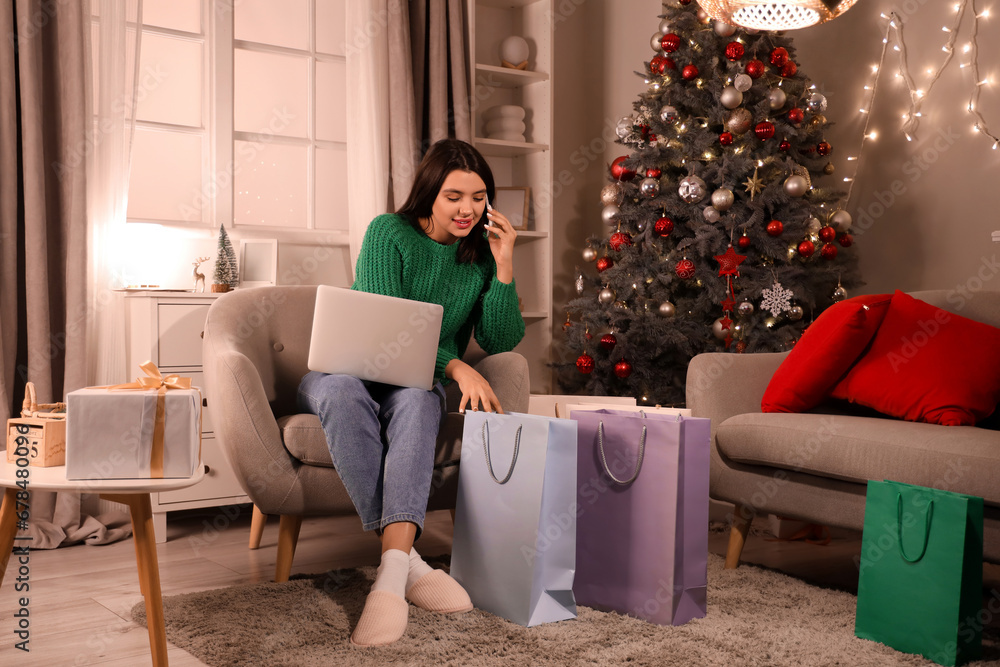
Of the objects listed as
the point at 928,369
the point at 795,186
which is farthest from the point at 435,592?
the point at 795,186

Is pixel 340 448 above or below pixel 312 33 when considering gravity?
below

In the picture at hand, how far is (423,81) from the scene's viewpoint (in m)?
3.39

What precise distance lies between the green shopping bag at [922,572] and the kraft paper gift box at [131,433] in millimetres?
1212

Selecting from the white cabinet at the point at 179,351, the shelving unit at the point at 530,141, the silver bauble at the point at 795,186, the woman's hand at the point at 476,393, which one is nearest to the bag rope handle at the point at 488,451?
the woman's hand at the point at 476,393

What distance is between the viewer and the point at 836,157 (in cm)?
321

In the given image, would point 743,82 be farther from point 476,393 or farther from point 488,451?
point 488,451

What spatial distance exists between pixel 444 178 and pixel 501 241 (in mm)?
208

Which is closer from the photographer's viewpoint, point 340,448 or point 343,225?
point 340,448

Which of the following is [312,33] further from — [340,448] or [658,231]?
[340,448]

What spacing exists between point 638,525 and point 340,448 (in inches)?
24.0

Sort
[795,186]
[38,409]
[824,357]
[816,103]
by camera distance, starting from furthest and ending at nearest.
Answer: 1. [816,103]
2. [795,186]
3. [824,357]
4. [38,409]

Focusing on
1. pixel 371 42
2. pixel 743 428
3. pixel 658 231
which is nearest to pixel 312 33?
pixel 371 42

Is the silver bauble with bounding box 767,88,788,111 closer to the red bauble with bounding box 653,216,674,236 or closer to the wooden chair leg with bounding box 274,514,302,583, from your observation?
the red bauble with bounding box 653,216,674,236

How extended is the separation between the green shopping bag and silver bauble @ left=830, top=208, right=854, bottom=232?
5.06 feet
